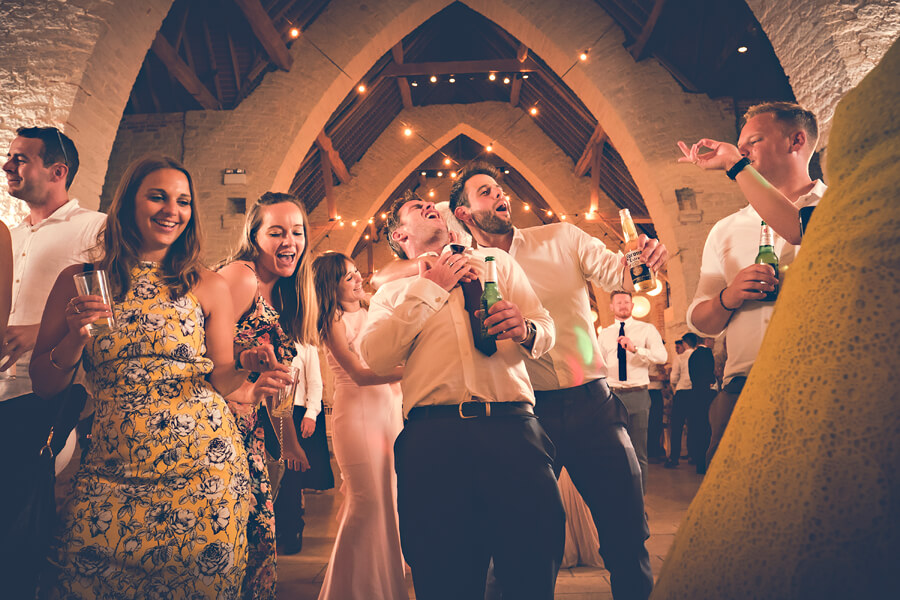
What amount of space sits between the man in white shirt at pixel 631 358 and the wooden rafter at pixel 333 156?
7.86 meters

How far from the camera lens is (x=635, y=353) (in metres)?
4.30

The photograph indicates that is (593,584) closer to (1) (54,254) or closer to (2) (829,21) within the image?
(1) (54,254)

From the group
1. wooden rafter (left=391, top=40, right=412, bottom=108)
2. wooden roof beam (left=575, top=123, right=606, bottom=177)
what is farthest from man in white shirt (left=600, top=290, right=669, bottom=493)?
wooden rafter (left=391, top=40, right=412, bottom=108)

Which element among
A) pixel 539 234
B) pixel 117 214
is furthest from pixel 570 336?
pixel 117 214

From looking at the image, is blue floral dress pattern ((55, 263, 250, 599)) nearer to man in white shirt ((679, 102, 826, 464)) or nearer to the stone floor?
the stone floor

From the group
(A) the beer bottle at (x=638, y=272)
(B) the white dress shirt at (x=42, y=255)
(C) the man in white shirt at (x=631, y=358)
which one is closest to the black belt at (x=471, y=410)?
(A) the beer bottle at (x=638, y=272)

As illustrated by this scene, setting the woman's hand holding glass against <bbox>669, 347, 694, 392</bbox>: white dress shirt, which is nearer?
the woman's hand holding glass

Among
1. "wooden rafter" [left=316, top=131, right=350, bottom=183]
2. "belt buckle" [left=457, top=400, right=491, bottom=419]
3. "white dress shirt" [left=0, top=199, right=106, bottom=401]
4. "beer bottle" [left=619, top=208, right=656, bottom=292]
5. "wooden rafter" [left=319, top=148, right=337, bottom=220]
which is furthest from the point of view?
"wooden rafter" [left=319, top=148, right=337, bottom=220]

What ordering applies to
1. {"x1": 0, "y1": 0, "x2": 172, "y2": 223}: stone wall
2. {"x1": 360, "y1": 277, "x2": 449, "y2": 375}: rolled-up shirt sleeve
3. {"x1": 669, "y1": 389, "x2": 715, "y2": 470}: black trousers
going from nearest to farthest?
{"x1": 360, "y1": 277, "x2": 449, "y2": 375}: rolled-up shirt sleeve → {"x1": 0, "y1": 0, "x2": 172, "y2": 223}: stone wall → {"x1": 669, "y1": 389, "x2": 715, "y2": 470}: black trousers

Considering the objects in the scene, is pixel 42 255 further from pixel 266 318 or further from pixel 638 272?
pixel 638 272

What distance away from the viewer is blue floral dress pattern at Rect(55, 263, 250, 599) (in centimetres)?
116

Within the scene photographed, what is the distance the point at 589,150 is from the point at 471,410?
37.9ft

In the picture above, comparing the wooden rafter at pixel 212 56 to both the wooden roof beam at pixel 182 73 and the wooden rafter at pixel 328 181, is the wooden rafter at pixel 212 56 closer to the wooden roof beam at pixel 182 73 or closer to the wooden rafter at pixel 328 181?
the wooden roof beam at pixel 182 73

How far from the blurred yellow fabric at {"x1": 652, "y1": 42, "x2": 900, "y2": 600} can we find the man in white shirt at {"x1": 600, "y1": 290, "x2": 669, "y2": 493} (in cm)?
312
